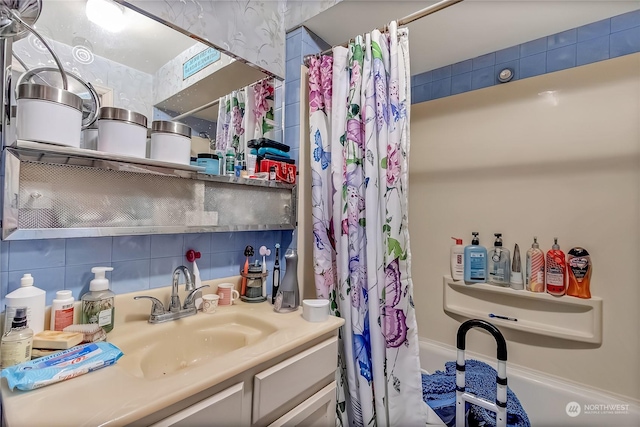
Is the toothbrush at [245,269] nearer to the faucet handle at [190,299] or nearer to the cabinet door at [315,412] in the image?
the faucet handle at [190,299]

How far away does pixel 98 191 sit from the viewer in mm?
841

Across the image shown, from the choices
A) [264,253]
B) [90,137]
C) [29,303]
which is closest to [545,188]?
[264,253]

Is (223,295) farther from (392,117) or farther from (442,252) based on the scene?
(442,252)

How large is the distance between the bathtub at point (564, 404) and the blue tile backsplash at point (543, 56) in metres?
1.69

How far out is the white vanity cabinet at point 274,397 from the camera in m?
0.65

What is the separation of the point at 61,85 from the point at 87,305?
64cm

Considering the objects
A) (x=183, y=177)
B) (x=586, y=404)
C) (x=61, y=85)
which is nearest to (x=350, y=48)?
(x=183, y=177)

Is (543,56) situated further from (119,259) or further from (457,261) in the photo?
(119,259)

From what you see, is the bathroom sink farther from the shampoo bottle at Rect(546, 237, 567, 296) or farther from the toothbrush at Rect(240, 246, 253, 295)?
the shampoo bottle at Rect(546, 237, 567, 296)

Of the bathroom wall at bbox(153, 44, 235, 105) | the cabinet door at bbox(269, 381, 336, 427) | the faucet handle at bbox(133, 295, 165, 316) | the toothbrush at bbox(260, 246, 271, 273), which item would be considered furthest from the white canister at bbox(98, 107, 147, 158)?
the cabinet door at bbox(269, 381, 336, 427)

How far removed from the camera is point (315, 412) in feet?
3.21

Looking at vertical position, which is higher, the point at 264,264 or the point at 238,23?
the point at 238,23

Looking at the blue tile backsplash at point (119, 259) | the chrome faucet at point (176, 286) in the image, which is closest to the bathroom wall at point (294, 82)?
the blue tile backsplash at point (119, 259)

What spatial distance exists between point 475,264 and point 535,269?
0.29 m
